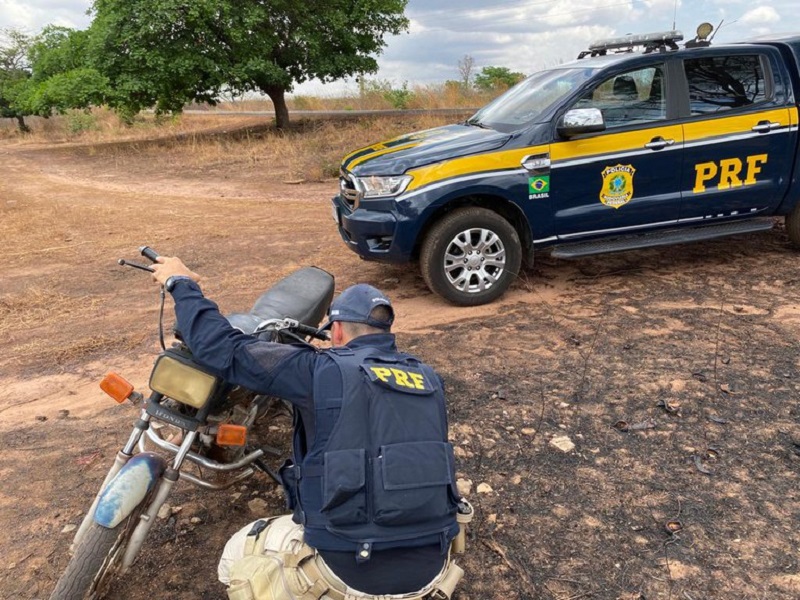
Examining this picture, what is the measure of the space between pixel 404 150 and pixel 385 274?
4.61ft

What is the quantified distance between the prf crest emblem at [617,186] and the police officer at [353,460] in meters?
3.58

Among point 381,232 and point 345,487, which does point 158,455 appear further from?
point 381,232

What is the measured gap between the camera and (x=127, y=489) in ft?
7.31

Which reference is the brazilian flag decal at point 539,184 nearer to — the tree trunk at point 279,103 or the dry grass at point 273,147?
the dry grass at point 273,147

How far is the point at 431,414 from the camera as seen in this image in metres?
1.94

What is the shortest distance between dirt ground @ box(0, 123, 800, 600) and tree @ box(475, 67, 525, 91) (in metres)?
19.6

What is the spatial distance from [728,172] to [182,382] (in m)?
4.93

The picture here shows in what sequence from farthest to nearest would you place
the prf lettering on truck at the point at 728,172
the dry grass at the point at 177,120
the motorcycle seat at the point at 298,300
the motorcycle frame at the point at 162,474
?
the dry grass at the point at 177,120 → the prf lettering on truck at the point at 728,172 → the motorcycle seat at the point at 298,300 → the motorcycle frame at the point at 162,474

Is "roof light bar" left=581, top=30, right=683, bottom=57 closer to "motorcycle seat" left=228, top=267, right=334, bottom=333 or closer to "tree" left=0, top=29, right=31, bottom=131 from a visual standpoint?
"motorcycle seat" left=228, top=267, right=334, bottom=333

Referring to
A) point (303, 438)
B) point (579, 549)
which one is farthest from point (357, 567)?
point (579, 549)

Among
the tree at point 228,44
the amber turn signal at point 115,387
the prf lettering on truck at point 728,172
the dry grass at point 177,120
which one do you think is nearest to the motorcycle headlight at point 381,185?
the prf lettering on truck at point 728,172

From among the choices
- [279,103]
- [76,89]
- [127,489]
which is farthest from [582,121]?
[279,103]

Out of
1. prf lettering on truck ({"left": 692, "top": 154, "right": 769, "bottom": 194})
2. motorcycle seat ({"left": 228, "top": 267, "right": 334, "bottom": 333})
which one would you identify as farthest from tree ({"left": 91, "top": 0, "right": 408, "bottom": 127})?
motorcycle seat ({"left": 228, "top": 267, "right": 334, "bottom": 333})

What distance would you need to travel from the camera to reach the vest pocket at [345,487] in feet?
5.99
